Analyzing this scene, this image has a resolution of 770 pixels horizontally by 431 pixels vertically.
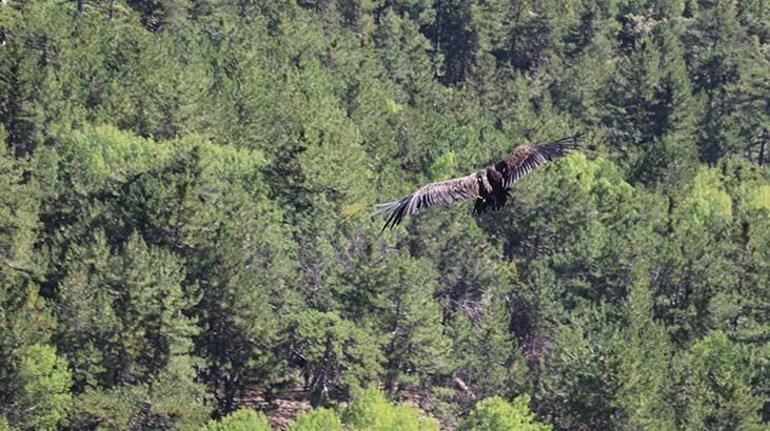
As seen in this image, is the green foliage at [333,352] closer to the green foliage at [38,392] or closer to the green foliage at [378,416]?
the green foliage at [378,416]

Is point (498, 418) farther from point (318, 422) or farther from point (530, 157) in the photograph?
point (530, 157)

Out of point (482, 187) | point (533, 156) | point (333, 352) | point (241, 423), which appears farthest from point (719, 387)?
point (482, 187)

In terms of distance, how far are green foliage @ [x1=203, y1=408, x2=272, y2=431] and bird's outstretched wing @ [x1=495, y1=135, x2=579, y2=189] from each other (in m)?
33.8

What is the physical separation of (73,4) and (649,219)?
58.7 metres

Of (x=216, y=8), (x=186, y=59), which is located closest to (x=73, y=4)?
(x=216, y=8)

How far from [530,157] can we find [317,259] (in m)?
47.8

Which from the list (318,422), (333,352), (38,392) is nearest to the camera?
(318,422)

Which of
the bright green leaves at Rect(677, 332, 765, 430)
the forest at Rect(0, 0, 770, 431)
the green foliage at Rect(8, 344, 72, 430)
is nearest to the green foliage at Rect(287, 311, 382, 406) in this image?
the forest at Rect(0, 0, 770, 431)

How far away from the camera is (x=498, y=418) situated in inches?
2645

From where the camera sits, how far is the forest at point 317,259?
6956 cm

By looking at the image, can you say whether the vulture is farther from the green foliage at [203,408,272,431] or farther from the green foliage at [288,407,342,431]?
the green foliage at [203,408,272,431]

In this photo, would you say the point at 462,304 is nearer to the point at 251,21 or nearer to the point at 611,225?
the point at 611,225

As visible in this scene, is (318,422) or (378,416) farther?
(378,416)

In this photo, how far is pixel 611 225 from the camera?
9538cm
